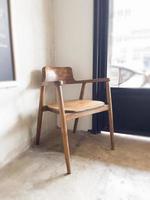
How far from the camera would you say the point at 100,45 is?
1720 millimetres

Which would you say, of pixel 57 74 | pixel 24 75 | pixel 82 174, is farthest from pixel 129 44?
pixel 82 174

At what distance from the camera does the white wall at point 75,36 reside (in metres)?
1.75

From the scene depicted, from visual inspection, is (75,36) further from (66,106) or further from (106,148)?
(106,148)

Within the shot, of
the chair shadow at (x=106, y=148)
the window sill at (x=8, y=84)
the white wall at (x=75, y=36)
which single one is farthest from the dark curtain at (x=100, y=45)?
the window sill at (x=8, y=84)

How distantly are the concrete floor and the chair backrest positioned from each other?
0.55 meters

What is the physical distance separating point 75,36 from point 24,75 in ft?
2.10

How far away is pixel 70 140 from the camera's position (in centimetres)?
172

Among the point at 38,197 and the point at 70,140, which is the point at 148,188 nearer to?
the point at 38,197

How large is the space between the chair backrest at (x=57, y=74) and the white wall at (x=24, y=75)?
120mm

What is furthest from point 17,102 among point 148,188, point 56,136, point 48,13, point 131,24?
point 131,24

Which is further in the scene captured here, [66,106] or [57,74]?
[57,74]

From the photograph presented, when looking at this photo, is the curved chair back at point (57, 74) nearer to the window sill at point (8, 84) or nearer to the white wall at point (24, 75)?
the white wall at point (24, 75)

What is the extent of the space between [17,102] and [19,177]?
518 millimetres

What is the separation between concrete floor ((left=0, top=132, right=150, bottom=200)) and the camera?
100 centimetres
